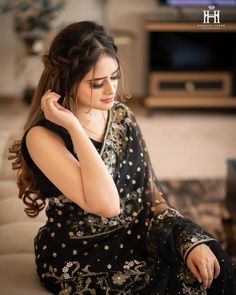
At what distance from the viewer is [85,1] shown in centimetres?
495

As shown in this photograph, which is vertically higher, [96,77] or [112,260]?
[96,77]

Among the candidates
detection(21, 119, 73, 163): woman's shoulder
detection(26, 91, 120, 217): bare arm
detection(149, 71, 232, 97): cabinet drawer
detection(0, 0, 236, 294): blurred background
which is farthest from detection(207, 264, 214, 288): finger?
detection(149, 71, 232, 97): cabinet drawer

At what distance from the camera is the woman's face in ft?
4.15

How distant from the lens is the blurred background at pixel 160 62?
4340 millimetres

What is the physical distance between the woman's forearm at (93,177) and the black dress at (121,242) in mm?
87

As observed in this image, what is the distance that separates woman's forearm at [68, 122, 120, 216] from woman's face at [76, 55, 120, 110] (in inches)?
3.3

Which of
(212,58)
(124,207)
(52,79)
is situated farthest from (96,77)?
(212,58)

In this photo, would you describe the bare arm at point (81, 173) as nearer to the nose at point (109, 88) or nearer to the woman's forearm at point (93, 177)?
the woman's forearm at point (93, 177)

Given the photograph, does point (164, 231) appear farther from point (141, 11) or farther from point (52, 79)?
point (141, 11)

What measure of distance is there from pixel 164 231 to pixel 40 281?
35 cm

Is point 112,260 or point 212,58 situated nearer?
point 112,260
